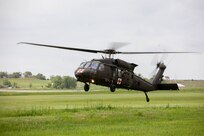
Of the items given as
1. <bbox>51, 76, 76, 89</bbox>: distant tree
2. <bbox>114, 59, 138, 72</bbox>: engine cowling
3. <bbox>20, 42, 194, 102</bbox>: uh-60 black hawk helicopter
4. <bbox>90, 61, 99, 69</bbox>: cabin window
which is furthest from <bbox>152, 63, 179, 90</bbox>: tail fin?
<bbox>51, 76, 76, 89</bbox>: distant tree

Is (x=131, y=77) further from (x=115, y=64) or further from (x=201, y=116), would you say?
(x=201, y=116)

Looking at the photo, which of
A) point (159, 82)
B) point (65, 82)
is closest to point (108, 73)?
point (159, 82)

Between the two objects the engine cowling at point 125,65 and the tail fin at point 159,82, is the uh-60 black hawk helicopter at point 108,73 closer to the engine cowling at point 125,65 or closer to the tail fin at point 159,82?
the engine cowling at point 125,65

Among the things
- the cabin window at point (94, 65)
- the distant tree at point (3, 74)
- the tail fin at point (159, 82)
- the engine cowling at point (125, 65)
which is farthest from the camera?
the distant tree at point (3, 74)

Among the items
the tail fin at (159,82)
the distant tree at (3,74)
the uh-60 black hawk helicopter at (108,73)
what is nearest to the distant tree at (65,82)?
the distant tree at (3,74)

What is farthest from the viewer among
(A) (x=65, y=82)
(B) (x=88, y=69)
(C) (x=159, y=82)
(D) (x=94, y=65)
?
(A) (x=65, y=82)

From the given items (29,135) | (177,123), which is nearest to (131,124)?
(177,123)

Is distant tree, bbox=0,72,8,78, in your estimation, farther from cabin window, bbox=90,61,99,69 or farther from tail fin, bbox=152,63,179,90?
cabin window, bbox=90,61,99,69

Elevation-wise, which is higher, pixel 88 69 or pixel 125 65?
pixel 125 65

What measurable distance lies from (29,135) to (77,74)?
6.26 metres

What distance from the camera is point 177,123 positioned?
145ft

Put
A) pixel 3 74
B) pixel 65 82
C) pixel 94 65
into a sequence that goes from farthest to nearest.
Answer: pixel 3 74
pixel 65 82
pixel 94 65

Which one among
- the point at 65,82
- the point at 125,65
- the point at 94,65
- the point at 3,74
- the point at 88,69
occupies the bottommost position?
the point at 88,69

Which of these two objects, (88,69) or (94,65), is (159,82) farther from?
(88,69)
